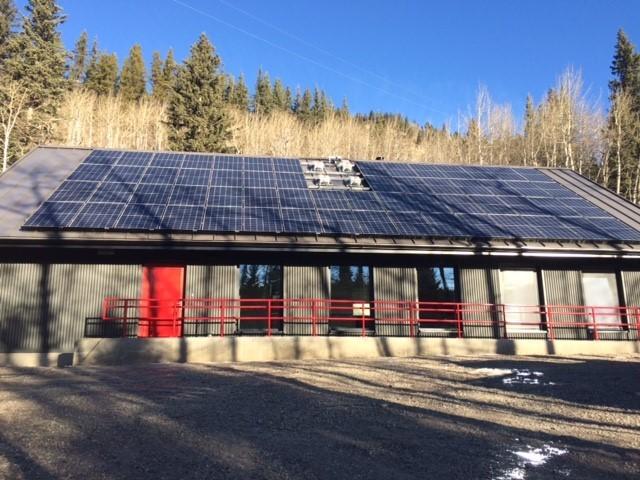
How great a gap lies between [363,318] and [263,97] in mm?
68850

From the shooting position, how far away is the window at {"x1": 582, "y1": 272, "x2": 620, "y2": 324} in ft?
50.9

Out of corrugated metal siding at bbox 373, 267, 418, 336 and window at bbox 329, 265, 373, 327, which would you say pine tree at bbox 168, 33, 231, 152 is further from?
corrugated metal siding at bbox 373, 267, 418, 336

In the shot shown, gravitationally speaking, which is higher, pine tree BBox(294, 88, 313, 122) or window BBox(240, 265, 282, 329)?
pine tree BBox(294, 88, 313, 122)

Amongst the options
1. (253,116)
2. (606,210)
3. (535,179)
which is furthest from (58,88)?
(606,210)

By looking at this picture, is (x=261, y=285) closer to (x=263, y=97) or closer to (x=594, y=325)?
(x=594, y=325)

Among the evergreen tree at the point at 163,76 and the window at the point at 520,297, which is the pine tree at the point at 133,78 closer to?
the evergreen tree at the point at 163,76

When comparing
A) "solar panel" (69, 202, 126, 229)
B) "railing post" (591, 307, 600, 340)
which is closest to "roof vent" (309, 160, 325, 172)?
"solar panel" (69, 202, 126, 229)

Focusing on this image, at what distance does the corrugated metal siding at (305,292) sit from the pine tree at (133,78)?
59514 millimetres

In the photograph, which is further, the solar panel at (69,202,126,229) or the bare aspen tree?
the bare aspen tree

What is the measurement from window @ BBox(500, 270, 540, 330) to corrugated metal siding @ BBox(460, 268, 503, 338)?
1.10 ft

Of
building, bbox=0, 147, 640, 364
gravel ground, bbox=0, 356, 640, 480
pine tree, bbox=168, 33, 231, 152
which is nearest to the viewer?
gravel ground, bbox=0, 356, 640, 480

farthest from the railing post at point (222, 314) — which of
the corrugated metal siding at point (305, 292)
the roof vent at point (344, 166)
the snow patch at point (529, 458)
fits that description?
the snow patch at point (529, 458)

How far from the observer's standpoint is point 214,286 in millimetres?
13977

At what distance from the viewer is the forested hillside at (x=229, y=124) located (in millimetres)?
39281
